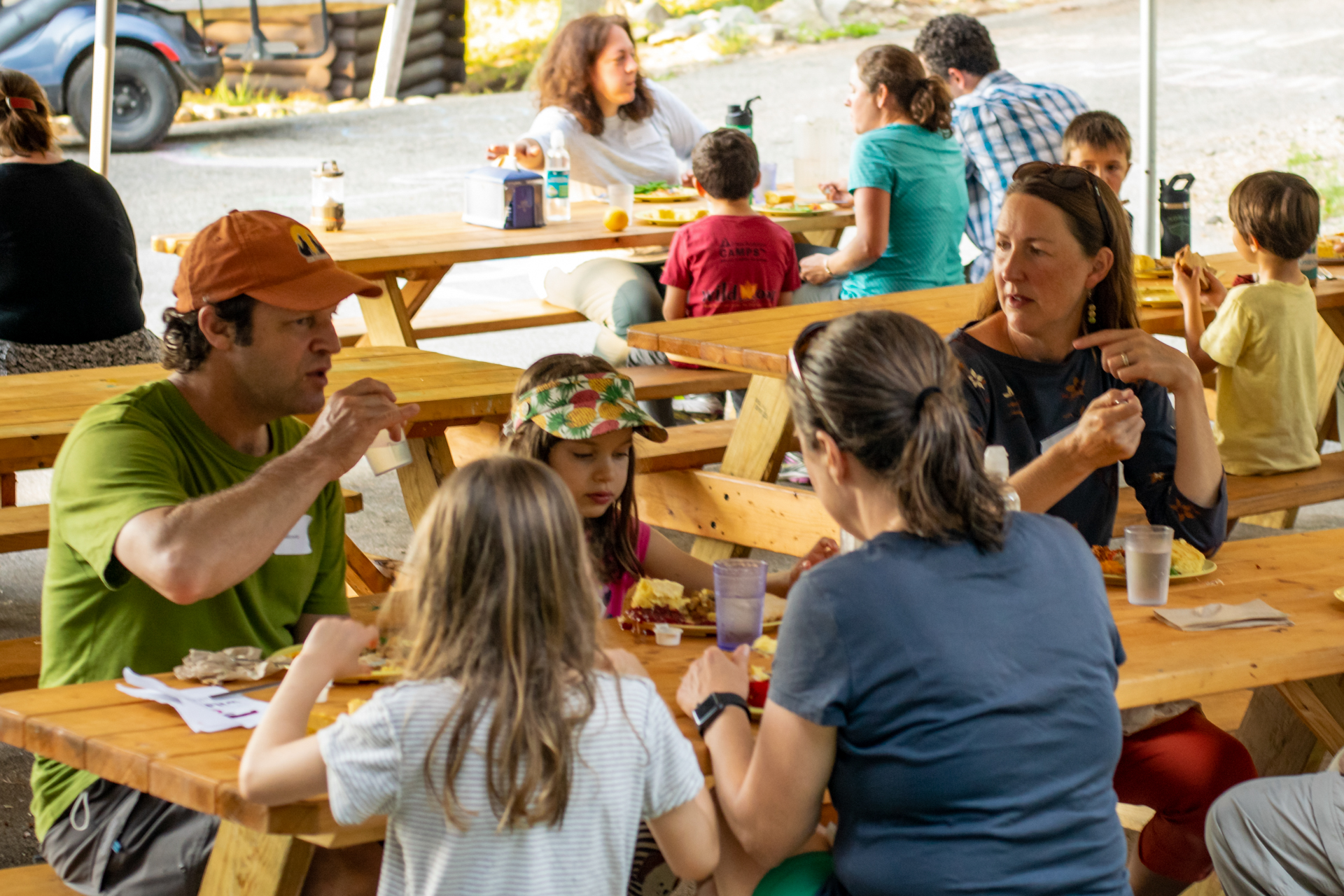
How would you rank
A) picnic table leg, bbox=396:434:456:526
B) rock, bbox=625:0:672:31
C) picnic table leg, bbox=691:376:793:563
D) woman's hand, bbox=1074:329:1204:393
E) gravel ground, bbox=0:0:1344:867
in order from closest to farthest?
woman's hand, bbox=1074:329:1204:393, picnic table leg, bbox=396:434:456:526, picnic table leg, bbox=691:376:793:563, gravel ground, bbox=0:0:1344:867, rock, bbox=625:0:672:31

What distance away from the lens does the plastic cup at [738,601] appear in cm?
217

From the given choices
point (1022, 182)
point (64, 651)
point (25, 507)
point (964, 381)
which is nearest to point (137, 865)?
point (64, 651)

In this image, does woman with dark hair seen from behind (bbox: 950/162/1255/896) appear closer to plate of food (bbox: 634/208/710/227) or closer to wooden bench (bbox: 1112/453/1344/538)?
wooden bench (bbox: 1112/453/1344/538)

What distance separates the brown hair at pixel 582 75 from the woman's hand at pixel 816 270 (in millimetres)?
1215

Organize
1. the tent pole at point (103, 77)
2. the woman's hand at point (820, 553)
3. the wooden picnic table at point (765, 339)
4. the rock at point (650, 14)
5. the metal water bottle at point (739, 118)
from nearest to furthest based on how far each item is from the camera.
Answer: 1. the woman's hand at point (820, 553)
2. the wooden picnic table at point (765, 339)
3. the tent pole at point (103, 77)
4. the metal water bottle at point (739, 118)
5. the rock at point (650, 14)

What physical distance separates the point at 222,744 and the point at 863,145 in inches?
159

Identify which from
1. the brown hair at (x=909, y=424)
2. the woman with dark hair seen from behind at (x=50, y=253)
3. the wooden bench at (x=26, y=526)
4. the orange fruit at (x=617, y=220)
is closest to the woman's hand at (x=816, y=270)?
the orange fruit at (x=617, y=220)

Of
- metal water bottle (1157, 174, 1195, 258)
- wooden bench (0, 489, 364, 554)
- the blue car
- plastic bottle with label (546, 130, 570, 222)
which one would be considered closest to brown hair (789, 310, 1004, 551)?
wooden bench (0, 489, 364, 554)

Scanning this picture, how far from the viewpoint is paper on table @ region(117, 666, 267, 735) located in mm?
1854

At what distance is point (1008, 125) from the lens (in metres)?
6.09

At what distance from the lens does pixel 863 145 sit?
5391 millimetres

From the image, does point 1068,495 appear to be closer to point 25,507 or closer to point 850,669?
point 850,669

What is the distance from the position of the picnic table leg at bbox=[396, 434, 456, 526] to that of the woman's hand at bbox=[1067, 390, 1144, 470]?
2035 millimetres

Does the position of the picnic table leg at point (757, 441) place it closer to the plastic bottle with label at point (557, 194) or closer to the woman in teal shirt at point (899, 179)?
the woman in teal shirt at point (899, 179)
